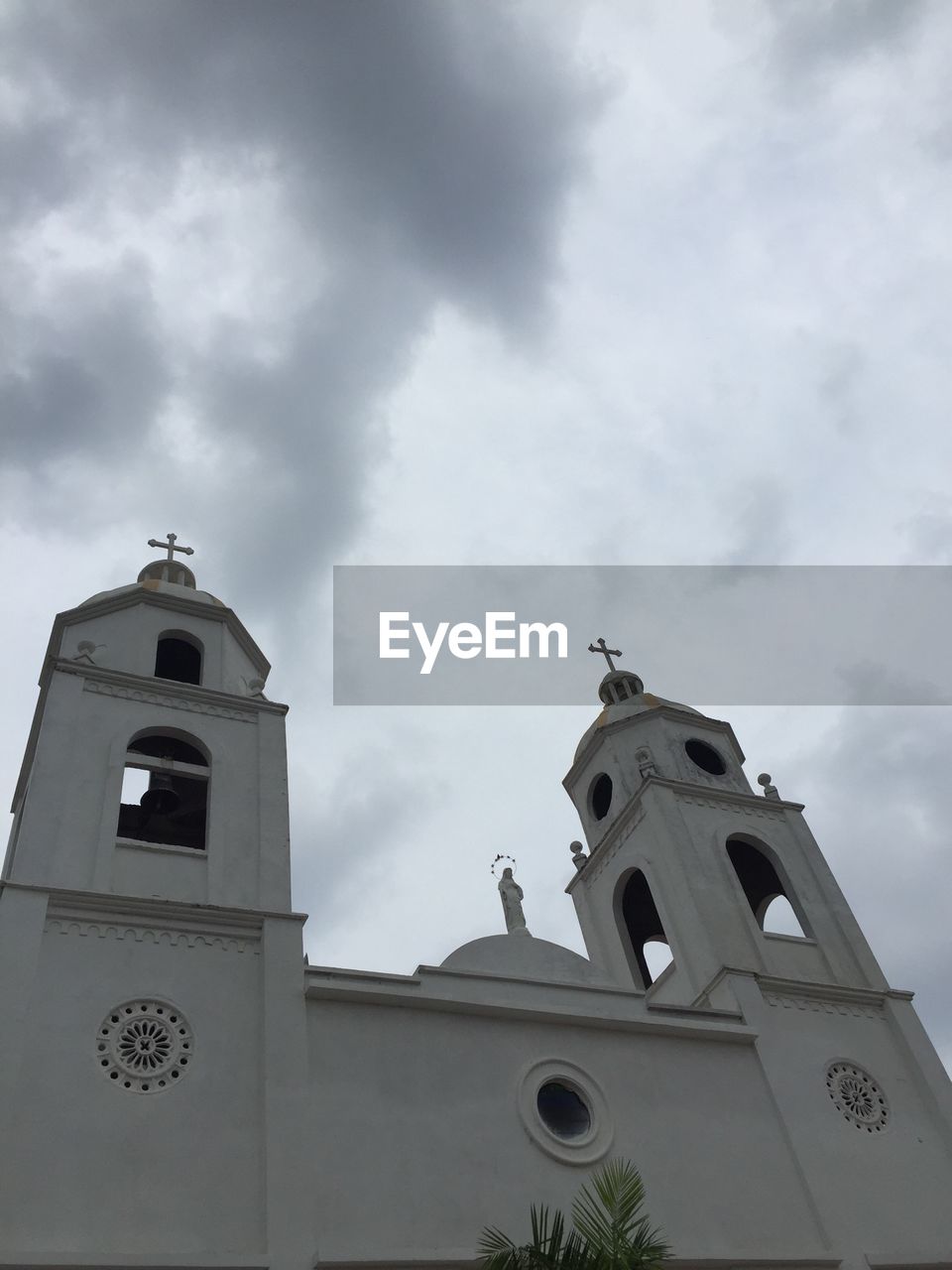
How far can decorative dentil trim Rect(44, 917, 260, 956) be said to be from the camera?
13.2 m

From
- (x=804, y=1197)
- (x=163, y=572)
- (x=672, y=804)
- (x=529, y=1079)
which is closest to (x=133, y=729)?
(x=163, y=572)

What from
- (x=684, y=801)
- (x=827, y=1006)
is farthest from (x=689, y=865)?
(x=827, y=1006)

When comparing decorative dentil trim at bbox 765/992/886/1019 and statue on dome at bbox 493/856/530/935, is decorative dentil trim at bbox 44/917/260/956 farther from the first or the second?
decorative dentil trim at bbox 765/992/886/1019

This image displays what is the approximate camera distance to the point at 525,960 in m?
16.3

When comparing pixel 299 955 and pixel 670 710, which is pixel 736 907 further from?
pixel 299 955

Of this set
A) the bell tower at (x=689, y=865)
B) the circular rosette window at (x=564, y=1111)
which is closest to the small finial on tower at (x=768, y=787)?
the bell tower at (x=689, y=865)

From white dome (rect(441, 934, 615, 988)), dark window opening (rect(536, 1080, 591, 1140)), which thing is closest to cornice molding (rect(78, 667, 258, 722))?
white dome (rect(441, 934, 615, 988))

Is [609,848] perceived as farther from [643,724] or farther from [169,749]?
[169,749]

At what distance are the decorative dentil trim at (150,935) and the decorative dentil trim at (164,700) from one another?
4303mm

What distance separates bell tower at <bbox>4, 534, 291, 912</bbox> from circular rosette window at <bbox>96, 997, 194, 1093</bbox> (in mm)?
1699

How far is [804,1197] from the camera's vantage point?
14.0m

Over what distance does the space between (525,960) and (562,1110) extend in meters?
2.69

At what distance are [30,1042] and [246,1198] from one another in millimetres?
2935

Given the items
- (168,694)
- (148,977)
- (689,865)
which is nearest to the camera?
(148,977)
